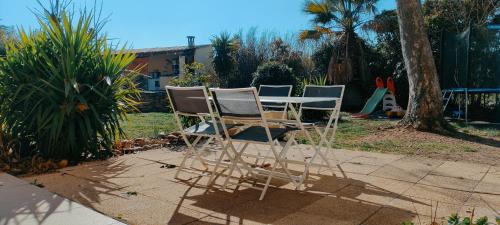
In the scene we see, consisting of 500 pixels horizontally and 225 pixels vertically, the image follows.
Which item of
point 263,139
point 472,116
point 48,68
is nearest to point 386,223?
point 263,139

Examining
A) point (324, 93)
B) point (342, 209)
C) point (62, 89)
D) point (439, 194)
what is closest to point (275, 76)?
point (324, 93)

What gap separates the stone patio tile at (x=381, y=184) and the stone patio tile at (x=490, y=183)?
1.81 feet

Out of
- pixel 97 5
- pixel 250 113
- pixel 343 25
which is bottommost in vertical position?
pixel 250 113

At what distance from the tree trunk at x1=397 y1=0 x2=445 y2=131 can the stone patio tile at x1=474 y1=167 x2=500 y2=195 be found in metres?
3.31

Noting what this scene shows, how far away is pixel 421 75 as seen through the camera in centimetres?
716

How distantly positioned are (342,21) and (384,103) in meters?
3.83

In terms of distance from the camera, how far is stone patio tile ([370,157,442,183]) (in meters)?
3.69

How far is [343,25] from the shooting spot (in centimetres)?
1427

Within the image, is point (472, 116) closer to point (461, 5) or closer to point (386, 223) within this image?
point (461, 5)

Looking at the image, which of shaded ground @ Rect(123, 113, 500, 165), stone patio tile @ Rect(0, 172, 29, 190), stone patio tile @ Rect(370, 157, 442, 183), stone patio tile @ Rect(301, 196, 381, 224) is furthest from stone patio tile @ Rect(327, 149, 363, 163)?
stone patio tile @ Rect(0, 172, 29, 190)

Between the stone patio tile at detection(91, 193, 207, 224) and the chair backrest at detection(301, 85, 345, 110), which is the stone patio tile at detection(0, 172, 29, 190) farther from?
the chair backrest at detection(301, 85, 345, 110)

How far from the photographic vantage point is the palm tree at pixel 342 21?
45.6ft

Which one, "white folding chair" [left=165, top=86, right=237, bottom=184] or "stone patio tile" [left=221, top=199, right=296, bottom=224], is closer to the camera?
"stone patio tile" [left=221, top=199, right=296, bottom=224]

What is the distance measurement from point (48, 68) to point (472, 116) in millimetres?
9833
